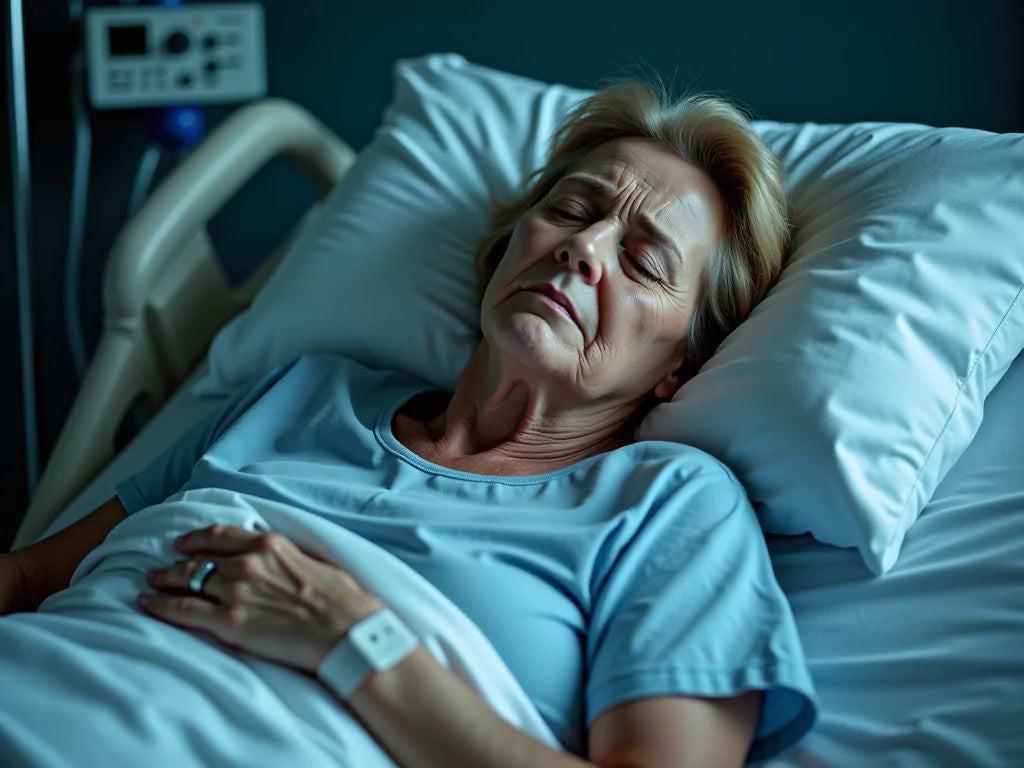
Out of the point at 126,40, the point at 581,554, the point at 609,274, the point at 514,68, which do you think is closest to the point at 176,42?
the point at 126,40

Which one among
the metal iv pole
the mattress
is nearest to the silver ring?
the mattress

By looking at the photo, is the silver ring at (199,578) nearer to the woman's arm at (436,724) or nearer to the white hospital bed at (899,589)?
the woman's arm at (436,724)

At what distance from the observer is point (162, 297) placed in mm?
1898

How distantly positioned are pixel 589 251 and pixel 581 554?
36 cm

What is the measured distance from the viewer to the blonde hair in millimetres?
1452

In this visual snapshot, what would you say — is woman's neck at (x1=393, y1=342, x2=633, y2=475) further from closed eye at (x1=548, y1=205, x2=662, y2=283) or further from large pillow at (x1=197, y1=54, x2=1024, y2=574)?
closed eye at (x1=548, y1=205, x2=662, y2=283)

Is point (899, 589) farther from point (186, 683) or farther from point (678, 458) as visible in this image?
point (186, 683)

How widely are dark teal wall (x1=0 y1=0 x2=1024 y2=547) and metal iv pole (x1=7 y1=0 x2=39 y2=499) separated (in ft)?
0.15

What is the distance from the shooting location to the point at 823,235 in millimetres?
1469

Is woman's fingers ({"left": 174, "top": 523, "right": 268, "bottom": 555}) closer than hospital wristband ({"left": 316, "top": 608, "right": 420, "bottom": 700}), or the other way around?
hospital wristband ({"left": 316, "top": 608, "right": 420, "bottom": 700})

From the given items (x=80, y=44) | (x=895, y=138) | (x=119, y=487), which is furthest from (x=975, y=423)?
(x=80, y=44)

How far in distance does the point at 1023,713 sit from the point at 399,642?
23.6 inches

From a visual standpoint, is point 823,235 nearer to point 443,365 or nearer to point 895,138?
point 895,138

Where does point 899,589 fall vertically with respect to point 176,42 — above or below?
below
